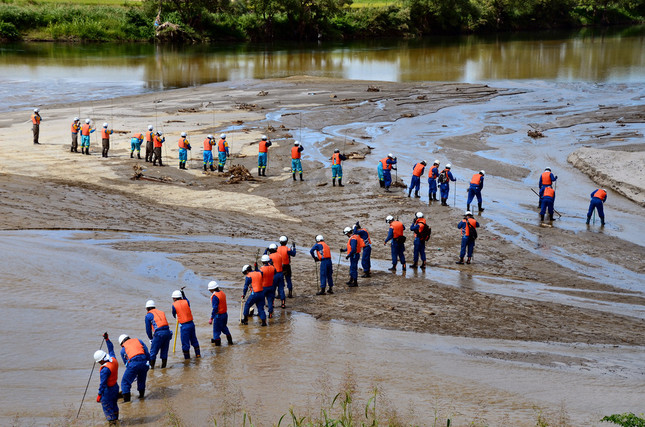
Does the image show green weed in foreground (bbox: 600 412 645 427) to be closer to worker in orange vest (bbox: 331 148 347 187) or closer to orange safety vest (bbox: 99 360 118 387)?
orange safety vest (bbox: 99 360 118 387)

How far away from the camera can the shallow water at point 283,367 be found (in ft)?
35.6

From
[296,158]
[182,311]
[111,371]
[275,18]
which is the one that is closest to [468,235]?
[182,311]

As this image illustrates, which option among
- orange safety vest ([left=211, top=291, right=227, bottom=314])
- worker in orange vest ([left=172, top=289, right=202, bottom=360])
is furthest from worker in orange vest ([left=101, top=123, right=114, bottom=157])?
worker in orange vest ([left=172, top=289, right=202, bottom=360])

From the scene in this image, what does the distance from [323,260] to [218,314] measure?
373 cm

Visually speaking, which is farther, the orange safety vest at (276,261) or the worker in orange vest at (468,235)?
the worker in orange vest at (468,235)

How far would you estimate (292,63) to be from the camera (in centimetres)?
6356

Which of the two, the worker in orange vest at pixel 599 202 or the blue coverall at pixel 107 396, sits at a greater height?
the worker in orange vest at pixel 599 202

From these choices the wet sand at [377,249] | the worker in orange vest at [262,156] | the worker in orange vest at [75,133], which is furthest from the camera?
the worker in orange vest at [75,133]

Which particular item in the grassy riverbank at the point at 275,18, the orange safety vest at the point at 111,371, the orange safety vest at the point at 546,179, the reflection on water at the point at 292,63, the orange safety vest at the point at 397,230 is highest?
the grassy riverbank at the point at 275,18

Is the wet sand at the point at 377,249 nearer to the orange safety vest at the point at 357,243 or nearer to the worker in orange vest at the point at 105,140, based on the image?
the worker in orange vest at the point at 105,140

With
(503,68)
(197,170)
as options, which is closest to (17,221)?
(197,170)

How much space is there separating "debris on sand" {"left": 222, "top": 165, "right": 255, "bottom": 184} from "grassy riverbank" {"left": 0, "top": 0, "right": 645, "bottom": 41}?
54.2m

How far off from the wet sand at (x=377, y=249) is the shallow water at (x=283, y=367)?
0.17ft

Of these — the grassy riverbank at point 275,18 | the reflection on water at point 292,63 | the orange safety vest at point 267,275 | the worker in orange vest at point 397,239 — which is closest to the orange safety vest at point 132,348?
the orange safety vest at point 267,275
